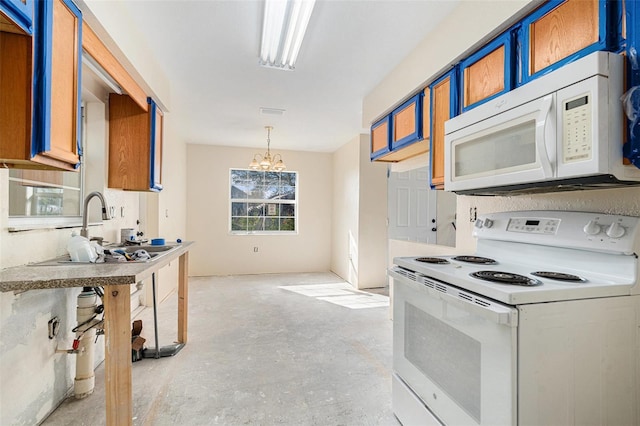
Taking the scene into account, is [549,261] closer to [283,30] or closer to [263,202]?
[283,30]

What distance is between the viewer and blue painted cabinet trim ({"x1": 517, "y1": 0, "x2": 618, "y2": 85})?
1.21 metres

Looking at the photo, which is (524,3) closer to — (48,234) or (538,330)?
(538,330)

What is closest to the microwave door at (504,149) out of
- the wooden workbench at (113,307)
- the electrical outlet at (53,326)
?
the wooden workbench at (113,307)

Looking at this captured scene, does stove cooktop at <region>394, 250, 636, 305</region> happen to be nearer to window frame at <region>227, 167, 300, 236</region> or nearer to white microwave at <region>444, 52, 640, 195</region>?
white microwave at <region>444, 52, 640, 195</region>

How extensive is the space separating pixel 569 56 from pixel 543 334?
1195 millimetres

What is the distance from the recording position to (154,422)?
179 centimetres

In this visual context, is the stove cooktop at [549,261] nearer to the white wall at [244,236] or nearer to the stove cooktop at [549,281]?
the stove cooktop at [549,281]

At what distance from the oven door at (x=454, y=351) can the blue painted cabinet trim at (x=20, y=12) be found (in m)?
1.88

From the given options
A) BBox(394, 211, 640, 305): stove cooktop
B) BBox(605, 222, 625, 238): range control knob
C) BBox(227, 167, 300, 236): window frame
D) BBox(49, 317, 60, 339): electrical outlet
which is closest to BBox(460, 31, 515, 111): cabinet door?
BBox(394, 211, 640, 305): stove cooktop

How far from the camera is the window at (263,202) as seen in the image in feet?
20.5

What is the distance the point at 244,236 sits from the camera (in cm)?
613

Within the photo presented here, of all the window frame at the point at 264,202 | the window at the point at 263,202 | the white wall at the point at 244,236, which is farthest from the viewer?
the window at the point at 263,202

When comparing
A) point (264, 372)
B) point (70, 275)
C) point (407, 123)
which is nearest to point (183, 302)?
point (264, 372)

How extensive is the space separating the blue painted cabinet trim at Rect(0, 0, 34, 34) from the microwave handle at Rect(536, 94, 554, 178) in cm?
194
